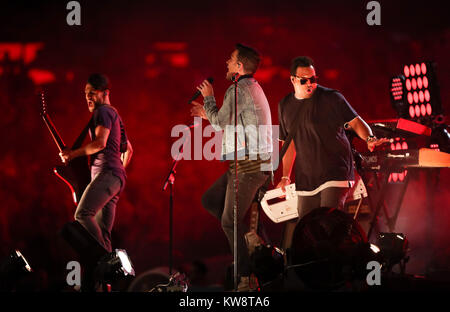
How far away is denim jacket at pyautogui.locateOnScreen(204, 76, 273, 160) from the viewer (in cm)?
375

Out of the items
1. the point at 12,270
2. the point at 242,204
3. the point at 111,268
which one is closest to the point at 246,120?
the point at 242,204

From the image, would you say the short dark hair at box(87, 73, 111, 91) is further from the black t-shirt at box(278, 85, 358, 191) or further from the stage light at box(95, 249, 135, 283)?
the black t-shirt at box(278, 85, 358, 191)

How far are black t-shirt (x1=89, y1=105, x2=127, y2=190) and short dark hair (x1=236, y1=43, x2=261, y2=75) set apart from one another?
1.11 m

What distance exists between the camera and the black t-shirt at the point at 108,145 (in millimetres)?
4000

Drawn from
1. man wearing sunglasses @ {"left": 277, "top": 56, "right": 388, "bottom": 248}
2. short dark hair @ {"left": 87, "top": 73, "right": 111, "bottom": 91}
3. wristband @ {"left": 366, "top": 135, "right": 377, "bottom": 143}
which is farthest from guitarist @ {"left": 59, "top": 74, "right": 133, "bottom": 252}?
wristband @ {"left": 366, "top": 135, "right": 377, "bottom": 143}

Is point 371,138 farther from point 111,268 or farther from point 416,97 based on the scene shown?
point 111,268

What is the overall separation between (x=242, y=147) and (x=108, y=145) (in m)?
1.09

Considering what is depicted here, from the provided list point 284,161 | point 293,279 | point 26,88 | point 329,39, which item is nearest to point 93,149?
point 284,161

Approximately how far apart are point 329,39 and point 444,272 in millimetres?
2729

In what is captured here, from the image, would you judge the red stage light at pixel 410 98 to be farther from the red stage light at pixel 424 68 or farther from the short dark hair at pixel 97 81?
the short dark hair at pixel 97 81

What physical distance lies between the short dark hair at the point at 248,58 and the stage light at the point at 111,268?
1.70 metres

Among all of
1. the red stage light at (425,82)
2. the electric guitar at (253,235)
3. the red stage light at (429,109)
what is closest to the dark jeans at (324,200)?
the electric guitar at (253,235)

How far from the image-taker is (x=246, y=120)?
12.6 ft

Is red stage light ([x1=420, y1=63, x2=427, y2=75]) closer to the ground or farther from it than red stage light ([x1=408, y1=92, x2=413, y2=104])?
farther from it
